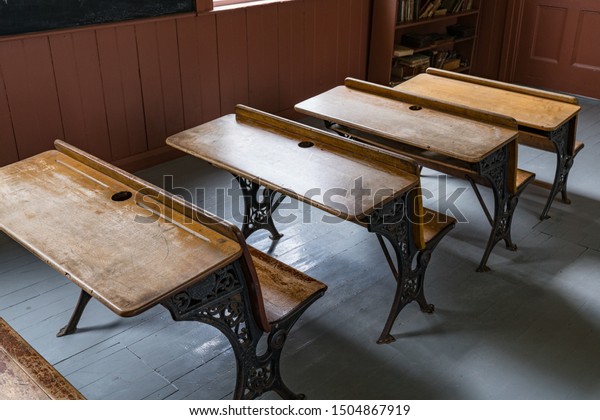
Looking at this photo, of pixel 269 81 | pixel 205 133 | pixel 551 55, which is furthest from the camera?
pixel 551 55

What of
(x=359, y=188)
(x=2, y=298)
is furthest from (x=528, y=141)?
(x=2, y=298)

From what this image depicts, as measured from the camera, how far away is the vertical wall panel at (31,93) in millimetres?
3365

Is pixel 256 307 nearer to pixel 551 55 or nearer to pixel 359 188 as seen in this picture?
pixel 359 188

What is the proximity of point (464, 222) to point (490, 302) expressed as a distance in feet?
2.56

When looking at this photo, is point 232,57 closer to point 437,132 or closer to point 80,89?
point 80,89

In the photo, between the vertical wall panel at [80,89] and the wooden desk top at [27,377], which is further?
the vertical wall panel at [80,89]

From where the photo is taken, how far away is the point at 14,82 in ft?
11.1

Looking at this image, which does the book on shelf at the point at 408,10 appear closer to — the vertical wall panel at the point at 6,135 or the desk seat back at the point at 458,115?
the desk seat back at the point at 458,115

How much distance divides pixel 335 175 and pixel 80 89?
2.01 metres

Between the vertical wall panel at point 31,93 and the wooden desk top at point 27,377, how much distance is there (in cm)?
190

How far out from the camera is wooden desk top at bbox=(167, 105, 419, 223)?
2.22 metres

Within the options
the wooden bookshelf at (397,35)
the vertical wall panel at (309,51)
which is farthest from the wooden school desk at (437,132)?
the wooden bookshelf at (397,35)

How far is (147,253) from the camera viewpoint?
1.81m

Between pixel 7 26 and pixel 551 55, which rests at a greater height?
pixel 7 26
